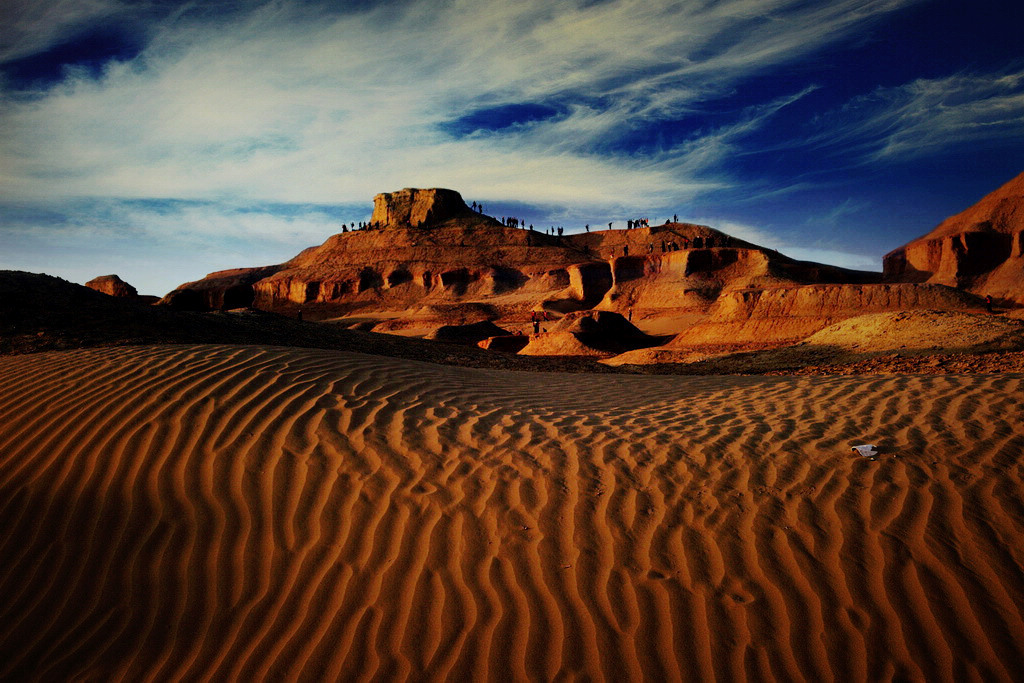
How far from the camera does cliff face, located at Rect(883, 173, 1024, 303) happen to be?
4309cm

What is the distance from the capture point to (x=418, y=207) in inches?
3297

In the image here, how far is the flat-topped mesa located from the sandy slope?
79559 mm

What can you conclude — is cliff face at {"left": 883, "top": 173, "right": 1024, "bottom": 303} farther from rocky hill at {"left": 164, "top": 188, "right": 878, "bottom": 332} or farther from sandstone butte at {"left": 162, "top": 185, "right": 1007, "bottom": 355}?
rocky hill at {"left": 164, "top": 188, "right": 878, "bottom": 332}

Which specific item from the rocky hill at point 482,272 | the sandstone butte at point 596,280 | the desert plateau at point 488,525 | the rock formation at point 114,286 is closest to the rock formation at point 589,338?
the sandstone butte at point 596,280

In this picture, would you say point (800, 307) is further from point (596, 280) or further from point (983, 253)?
point (983, 253)

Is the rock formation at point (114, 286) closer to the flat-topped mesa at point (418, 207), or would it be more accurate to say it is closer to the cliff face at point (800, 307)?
the flat-topped mesa at point (418, 207)

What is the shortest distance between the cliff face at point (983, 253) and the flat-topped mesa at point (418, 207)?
58640 millimetres

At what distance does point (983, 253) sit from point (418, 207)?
6814 centimetres

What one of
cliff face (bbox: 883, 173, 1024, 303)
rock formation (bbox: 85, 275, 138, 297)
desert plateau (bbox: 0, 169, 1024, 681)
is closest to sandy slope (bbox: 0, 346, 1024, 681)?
desert plateau (bbox: 0, 169, 1024, 681)

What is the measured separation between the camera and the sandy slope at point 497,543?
8.47 feet

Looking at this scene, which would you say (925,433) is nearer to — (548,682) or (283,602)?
(548,682)

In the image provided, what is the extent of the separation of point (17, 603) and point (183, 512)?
2.87ft

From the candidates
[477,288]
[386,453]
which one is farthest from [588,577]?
[477,288]

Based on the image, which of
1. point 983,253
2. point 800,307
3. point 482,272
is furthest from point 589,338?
point 983,253
